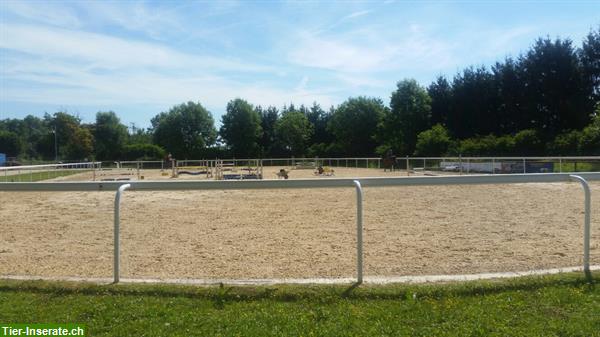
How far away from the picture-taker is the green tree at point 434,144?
141 feet

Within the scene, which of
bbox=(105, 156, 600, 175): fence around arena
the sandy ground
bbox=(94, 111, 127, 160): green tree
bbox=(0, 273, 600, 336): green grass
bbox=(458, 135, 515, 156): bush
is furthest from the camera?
bbox=(94, 111, 127, 160): green tree

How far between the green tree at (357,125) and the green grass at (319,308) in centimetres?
6008

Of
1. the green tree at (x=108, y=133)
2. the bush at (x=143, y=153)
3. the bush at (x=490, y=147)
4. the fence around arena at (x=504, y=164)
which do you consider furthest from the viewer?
the green tree at (x=108, y=133)

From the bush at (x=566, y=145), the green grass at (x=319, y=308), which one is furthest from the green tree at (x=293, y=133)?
the green grass at (x=319, y=308)

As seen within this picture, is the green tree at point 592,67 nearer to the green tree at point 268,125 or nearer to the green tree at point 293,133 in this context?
the green tree at point 293,133

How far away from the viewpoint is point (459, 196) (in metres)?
14.0

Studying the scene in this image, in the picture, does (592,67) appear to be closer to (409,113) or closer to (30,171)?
(409,113)

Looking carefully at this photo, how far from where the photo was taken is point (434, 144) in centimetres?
4359

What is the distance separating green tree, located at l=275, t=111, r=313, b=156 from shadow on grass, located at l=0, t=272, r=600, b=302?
64561mm

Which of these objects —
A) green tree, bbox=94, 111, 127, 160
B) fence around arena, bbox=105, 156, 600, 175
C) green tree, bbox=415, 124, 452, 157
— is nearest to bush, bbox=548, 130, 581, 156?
fence around arena, bbox=105, 156, 600, 175

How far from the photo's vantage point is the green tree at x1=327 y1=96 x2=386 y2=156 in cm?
6538

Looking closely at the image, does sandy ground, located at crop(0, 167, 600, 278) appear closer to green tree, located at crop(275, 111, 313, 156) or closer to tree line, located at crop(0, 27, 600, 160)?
tree line, located at crop(0, 27, 600, 160)

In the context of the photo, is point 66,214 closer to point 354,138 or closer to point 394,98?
point 394,98

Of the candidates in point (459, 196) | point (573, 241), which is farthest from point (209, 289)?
point (459, 196)
